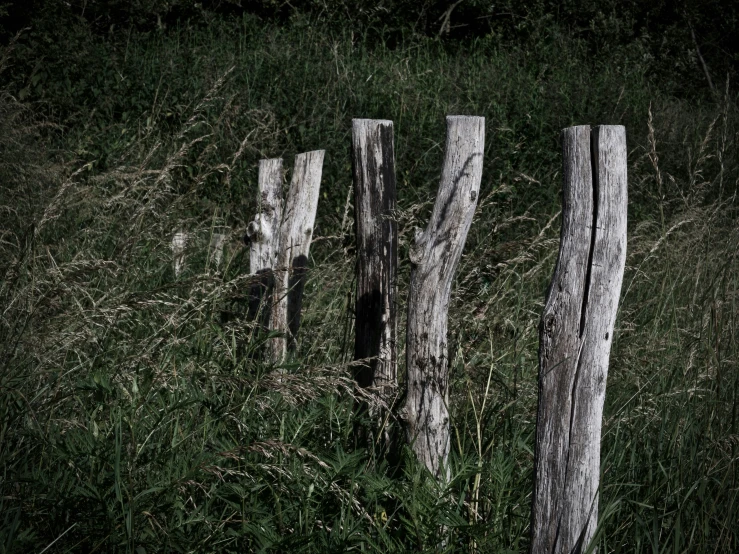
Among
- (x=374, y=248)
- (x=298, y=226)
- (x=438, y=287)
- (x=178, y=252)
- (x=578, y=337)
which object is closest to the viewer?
(x=578, y=337)

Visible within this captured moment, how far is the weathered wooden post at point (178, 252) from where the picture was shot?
4027 millimetres

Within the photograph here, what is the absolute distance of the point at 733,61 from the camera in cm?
1659

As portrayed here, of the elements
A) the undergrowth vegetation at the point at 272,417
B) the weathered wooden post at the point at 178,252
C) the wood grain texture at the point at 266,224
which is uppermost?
the wood grain texture at the point at 266,224

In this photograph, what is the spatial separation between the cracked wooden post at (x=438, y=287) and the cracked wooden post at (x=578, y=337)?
502 millimetres

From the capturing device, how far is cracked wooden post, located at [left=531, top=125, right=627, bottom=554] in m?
2.29

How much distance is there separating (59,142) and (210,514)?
18.8 feet

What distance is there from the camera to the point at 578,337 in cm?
230

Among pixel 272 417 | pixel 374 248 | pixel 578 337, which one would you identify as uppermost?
pixel 374 248

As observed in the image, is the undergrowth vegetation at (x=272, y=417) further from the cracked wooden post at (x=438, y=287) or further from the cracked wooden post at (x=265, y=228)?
the cracked wooden post at (x=265, y=228)

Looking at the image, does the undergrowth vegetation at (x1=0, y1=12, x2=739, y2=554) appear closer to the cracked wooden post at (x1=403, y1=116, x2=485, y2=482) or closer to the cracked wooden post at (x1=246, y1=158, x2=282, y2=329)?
the cracked wooden post at (x1=403, y1=116, x2=485, y2=482)

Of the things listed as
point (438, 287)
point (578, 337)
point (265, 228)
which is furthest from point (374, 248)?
point (578, 337)

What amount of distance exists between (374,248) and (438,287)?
0.64 metres

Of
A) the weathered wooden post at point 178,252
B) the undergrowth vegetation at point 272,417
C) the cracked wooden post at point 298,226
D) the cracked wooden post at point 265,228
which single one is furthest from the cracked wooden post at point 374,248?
the weathered wooden post at point 178,252

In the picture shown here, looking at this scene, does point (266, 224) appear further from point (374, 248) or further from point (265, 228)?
point (374, 248)
